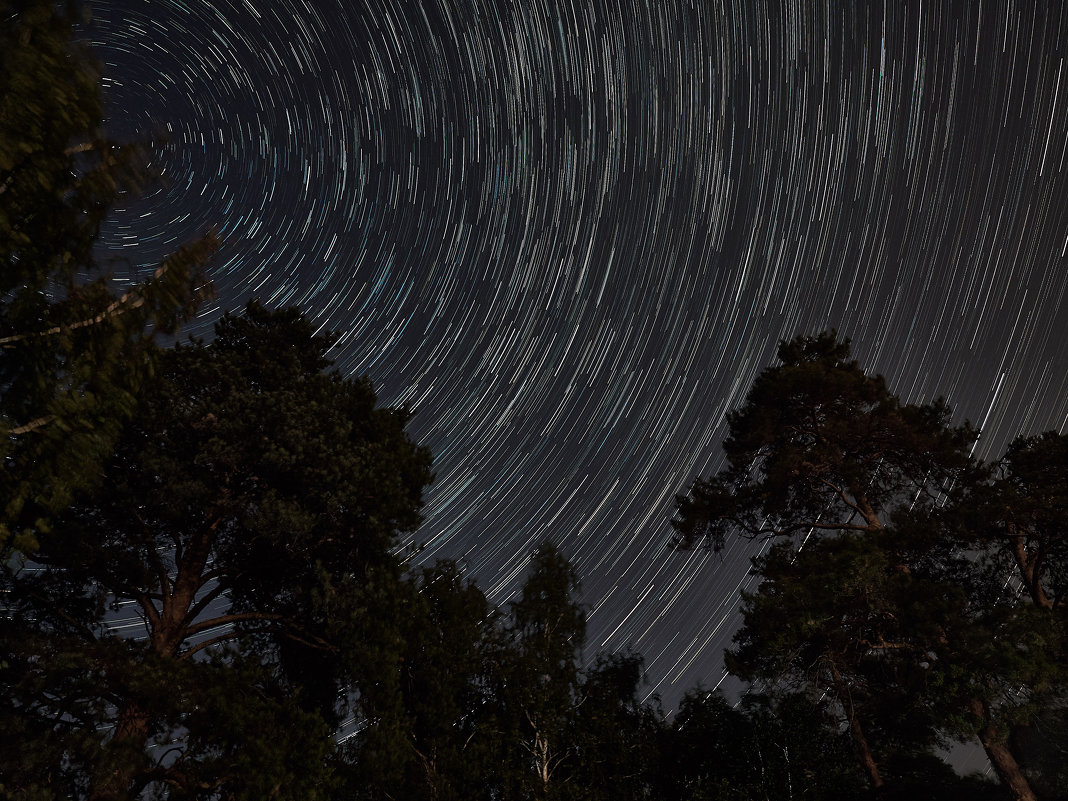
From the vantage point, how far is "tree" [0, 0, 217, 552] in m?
4.26

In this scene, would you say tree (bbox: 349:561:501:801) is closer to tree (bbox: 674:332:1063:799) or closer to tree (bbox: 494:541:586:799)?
tree (bbox: 494:541:586:799)

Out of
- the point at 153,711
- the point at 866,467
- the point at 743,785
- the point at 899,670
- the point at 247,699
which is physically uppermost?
the point at 866,467

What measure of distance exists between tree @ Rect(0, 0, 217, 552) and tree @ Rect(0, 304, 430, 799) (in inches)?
190

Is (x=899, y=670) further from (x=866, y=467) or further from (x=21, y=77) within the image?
(x=21, y=77)

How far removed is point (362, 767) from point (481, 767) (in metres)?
4.59

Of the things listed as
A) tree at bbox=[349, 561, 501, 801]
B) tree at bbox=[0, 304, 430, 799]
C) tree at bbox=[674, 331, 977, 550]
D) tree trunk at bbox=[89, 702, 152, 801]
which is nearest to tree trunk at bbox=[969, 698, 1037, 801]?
tree at bbox=[674, 331, 977, 550]

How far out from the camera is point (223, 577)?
12312mm

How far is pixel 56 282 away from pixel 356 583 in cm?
758

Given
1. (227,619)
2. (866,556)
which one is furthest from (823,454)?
(227,619)

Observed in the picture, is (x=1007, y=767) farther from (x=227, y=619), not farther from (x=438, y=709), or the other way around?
(x=227, y=619)

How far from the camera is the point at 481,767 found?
1438cm

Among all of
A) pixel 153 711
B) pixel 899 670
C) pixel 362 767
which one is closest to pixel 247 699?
pixel 153 711

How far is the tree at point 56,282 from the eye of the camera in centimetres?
426

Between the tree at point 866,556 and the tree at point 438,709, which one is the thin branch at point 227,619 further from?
Answer: the tree at point 866,556
